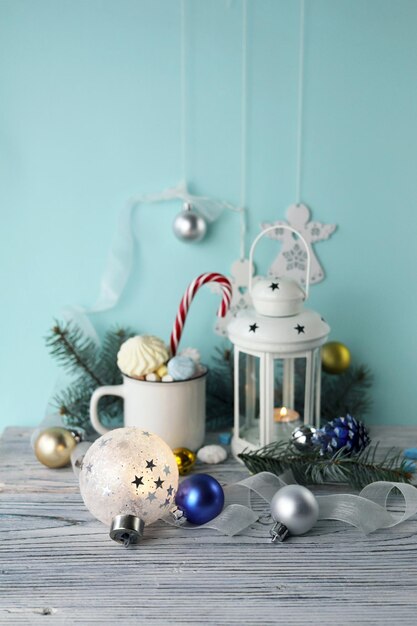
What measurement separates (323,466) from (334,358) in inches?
11.4

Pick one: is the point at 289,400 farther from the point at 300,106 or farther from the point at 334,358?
the point at 300,106

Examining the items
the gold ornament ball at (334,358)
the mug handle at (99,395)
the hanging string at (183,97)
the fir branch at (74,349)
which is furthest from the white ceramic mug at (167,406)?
the hanging string at (183,97)

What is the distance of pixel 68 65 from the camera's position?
49.8 inches

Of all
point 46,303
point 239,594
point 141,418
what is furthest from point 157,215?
point 239,594

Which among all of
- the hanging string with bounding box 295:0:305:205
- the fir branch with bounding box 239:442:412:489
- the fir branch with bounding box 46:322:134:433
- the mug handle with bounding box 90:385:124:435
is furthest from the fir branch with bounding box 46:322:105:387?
the hanging string with bounding box 295:0:305:205

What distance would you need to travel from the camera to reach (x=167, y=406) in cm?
115

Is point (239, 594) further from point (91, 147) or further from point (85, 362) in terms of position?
point (91, 147)

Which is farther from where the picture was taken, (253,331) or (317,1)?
(317,1)

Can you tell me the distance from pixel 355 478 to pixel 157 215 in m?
0.60

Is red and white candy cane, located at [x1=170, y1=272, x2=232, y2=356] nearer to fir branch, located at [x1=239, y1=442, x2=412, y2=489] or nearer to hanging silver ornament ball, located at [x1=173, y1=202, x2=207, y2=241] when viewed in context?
hanging silver ornament ball, located at [x1=173, y1=202, x2=207, y2=241]

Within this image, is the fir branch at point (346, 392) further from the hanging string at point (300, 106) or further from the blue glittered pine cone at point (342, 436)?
the hanging string at point (300, 106)

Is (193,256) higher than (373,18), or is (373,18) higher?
(373,18)

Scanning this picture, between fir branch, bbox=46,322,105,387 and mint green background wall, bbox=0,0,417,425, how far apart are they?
1.9 inches

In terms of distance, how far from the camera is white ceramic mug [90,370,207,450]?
1.15 meters
